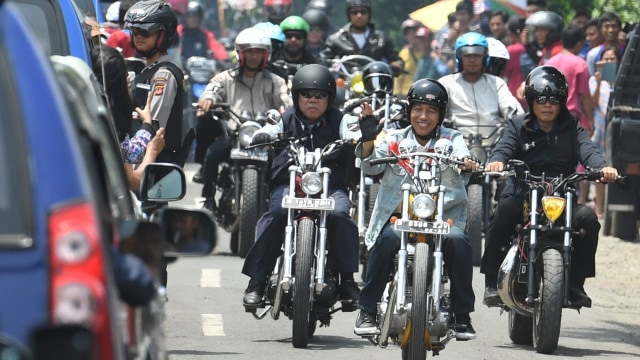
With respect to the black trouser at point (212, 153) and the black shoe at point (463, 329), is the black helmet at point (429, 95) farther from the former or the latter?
the black trouser at point (212, 153)

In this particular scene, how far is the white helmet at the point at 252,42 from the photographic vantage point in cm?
1448

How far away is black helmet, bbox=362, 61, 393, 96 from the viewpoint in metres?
14.9

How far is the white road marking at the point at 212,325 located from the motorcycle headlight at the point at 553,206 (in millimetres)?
2084

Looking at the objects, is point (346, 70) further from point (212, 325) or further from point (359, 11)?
point (212, 325)

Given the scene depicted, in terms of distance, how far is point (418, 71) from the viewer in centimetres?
2289

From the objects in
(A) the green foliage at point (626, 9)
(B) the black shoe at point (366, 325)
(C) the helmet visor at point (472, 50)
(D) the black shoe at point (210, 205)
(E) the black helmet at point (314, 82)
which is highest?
(A) the green foliage at point (626, 9)

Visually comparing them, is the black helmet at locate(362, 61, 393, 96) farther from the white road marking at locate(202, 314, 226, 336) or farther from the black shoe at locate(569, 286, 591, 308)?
the black shoe at locate(569, 286, 591, 308)

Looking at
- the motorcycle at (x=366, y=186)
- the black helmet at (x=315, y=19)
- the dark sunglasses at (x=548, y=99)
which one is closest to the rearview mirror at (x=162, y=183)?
the dark sunglasses at (x=548, y=99)

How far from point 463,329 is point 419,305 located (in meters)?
0.68

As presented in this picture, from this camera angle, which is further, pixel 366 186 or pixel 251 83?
pixel 251 83

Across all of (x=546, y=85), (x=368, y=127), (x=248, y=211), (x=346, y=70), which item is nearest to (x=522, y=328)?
(x=546, y=85)

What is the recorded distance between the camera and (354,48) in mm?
19406

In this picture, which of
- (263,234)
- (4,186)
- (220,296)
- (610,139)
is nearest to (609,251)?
(610,139)

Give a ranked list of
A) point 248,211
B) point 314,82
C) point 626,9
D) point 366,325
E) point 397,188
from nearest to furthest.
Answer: point 366,325, point 397,188, point 314,82, point 248,211, point 626,9
